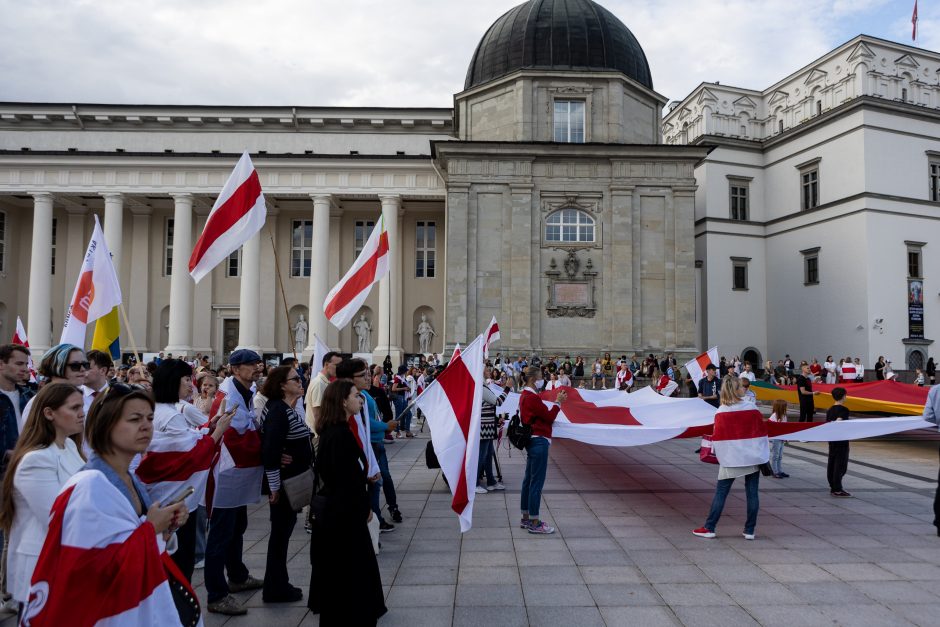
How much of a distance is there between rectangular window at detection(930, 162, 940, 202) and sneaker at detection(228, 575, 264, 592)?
4398cm

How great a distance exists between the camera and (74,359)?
5.85 meters

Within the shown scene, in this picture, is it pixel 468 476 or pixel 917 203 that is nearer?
pixel 468 476

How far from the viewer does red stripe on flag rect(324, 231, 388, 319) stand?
37.5ft

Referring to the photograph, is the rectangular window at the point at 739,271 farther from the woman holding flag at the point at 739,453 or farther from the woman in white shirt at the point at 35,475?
the woman in white shirt at the point at 35,475

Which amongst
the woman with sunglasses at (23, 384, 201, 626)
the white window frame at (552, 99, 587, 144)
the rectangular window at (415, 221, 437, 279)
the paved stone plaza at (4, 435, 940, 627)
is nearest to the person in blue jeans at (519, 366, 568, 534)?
the paved stone plaza at (4, 435, 940, 627)

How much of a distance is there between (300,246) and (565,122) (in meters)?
19.0

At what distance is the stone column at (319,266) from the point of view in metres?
36.8

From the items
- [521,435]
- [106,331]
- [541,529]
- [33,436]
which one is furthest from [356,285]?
[33,436]

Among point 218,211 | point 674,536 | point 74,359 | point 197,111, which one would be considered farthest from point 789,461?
point 197,111

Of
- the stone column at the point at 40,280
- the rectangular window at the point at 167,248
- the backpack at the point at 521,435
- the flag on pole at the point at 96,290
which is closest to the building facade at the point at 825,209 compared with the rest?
the backpack at the point at 521,435

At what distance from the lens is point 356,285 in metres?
11.8

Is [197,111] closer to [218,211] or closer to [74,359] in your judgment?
[218,211]

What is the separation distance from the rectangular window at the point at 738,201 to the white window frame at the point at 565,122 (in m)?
13.3

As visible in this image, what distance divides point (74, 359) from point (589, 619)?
16.9ft
